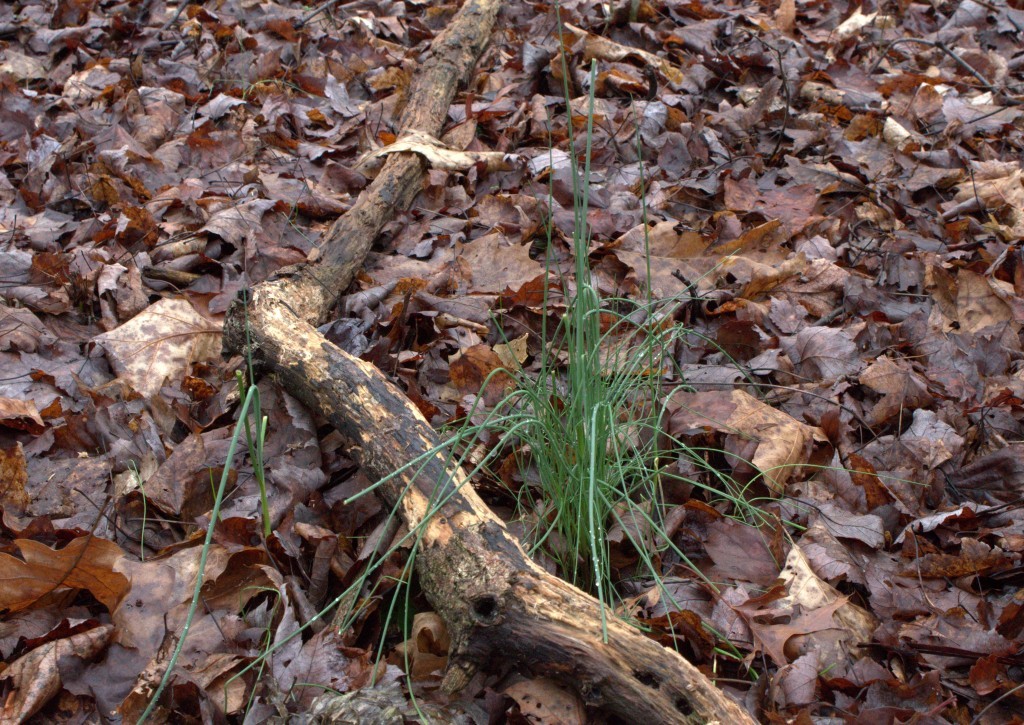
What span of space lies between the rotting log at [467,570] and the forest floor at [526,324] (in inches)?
3.9

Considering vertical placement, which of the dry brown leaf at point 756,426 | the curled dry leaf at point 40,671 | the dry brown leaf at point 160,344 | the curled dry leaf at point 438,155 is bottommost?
the curled dry leaf at point 40,671

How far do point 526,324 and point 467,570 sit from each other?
4.24 ft

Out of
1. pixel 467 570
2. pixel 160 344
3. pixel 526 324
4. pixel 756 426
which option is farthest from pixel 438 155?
pixel 467 570

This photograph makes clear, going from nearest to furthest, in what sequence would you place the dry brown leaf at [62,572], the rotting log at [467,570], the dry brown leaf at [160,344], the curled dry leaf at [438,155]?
the rotting log at [467,570]
the dry brown leaf at [62,572]
the dry brown leaf at [160,344]
the curled dry leaf at [438,155]

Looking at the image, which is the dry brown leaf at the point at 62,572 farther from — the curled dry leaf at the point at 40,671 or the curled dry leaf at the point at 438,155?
the curled dry leaf at the point at 438,155

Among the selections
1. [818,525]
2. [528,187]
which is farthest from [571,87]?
[818,525]

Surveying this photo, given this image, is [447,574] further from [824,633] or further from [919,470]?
[919,470]

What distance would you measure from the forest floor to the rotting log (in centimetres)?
10

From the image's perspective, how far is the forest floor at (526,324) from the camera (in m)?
1.87

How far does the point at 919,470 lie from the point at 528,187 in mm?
2108

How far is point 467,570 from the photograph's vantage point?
1812mm

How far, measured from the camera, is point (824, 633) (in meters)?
1.90

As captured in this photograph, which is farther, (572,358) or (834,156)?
(834,156)

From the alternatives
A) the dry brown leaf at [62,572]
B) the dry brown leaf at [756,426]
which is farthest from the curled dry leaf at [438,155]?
the dry brown leaf at [62,572]
